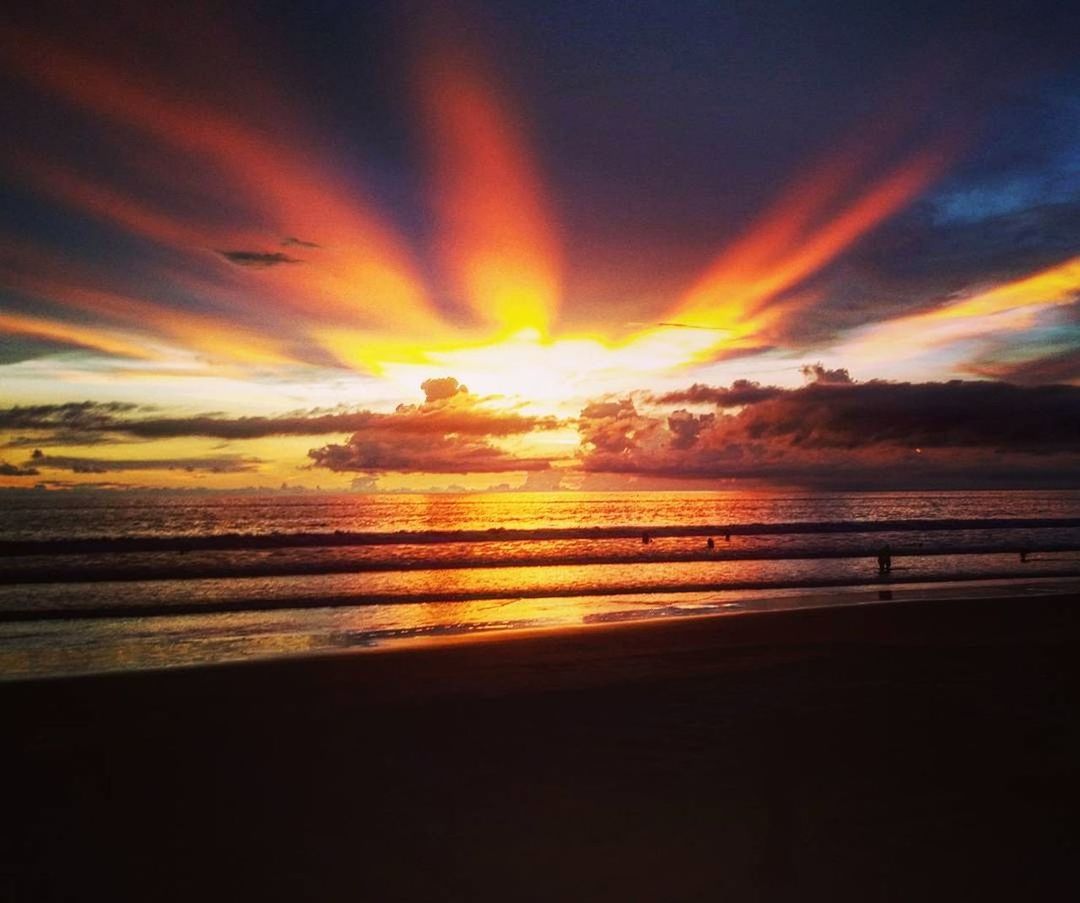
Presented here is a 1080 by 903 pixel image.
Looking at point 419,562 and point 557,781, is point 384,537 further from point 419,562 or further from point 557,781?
point 557,781

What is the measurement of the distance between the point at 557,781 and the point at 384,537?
4769 centimetres

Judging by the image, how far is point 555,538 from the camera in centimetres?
5753

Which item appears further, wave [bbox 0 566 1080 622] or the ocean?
wave [bbox 0 566 1080 622]

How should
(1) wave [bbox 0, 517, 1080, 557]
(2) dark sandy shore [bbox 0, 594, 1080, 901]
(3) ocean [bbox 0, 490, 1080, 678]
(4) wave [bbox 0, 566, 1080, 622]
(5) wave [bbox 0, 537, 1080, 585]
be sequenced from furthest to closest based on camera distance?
(1) wave [bbox 0, 517, 1080, 557] → (5) wave [bbox 0, 537, 1080, 585] → (4) wave [bbox 0, 566, 1080, 622] → (3) ocean [bbox 0, 490, 1080, 678] → (2) dark sandy shore [bbox 0, 594, 1080, 901]

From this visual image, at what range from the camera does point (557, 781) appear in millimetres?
8031

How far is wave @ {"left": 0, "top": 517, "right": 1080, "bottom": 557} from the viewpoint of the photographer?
141ft

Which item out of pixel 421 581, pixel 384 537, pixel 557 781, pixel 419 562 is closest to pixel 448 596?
pixel 421 581

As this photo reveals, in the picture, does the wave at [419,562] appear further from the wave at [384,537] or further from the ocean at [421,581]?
the wave at [384,537]

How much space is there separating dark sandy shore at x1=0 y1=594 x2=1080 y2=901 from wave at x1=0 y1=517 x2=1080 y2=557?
32.9 meters

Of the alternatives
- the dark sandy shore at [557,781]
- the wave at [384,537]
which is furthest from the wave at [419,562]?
the dark sandy shore at [557,781]

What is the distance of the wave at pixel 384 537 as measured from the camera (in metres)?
43.1

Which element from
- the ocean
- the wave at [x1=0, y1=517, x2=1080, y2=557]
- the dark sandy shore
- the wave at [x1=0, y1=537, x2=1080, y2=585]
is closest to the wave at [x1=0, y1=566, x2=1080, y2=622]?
the ocean

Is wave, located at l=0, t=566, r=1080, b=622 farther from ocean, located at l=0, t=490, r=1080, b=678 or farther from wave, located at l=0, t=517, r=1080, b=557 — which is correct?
wave, located at l=0, t=517, r=1080, b=557

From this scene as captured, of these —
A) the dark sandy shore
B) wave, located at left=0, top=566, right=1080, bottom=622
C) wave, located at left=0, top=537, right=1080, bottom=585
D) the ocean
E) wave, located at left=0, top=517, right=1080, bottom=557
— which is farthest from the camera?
wave, located at left=0, top=517, right=1080, bottom=557
